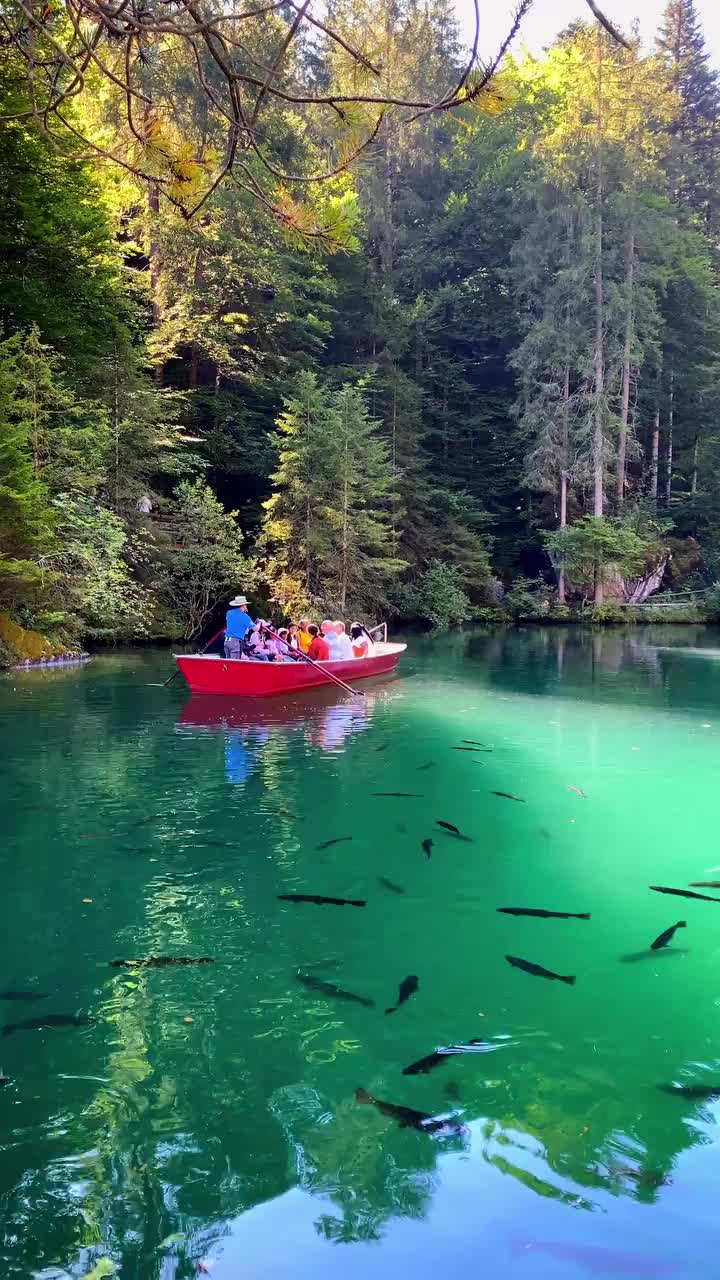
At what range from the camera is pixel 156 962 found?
439cm

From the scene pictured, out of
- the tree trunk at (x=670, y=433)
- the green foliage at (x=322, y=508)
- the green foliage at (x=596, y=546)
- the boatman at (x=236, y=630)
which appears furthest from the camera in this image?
the tree trunk at (x=670, y=433)

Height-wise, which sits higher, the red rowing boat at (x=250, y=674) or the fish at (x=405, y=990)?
the red rowing boat at (x=250, y=674)

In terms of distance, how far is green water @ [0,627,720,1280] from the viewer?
2688 millimetres

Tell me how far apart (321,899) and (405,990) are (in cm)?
120

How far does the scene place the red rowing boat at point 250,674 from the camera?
12.8 metres

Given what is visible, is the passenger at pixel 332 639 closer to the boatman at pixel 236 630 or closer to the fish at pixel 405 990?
the boatman at pixel 236 630

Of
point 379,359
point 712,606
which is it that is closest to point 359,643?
point 379,359

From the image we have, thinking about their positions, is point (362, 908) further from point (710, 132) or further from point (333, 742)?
point (710, 132)

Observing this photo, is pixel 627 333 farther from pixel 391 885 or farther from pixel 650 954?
pixel 650 954

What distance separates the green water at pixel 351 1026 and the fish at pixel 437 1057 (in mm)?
45

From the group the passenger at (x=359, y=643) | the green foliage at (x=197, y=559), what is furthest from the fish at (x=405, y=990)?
the green foliage at (x=197, y=559)

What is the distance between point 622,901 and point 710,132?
49.6 metres

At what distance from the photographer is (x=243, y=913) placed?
16.6ft

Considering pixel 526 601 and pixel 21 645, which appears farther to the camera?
pixel 526 601
